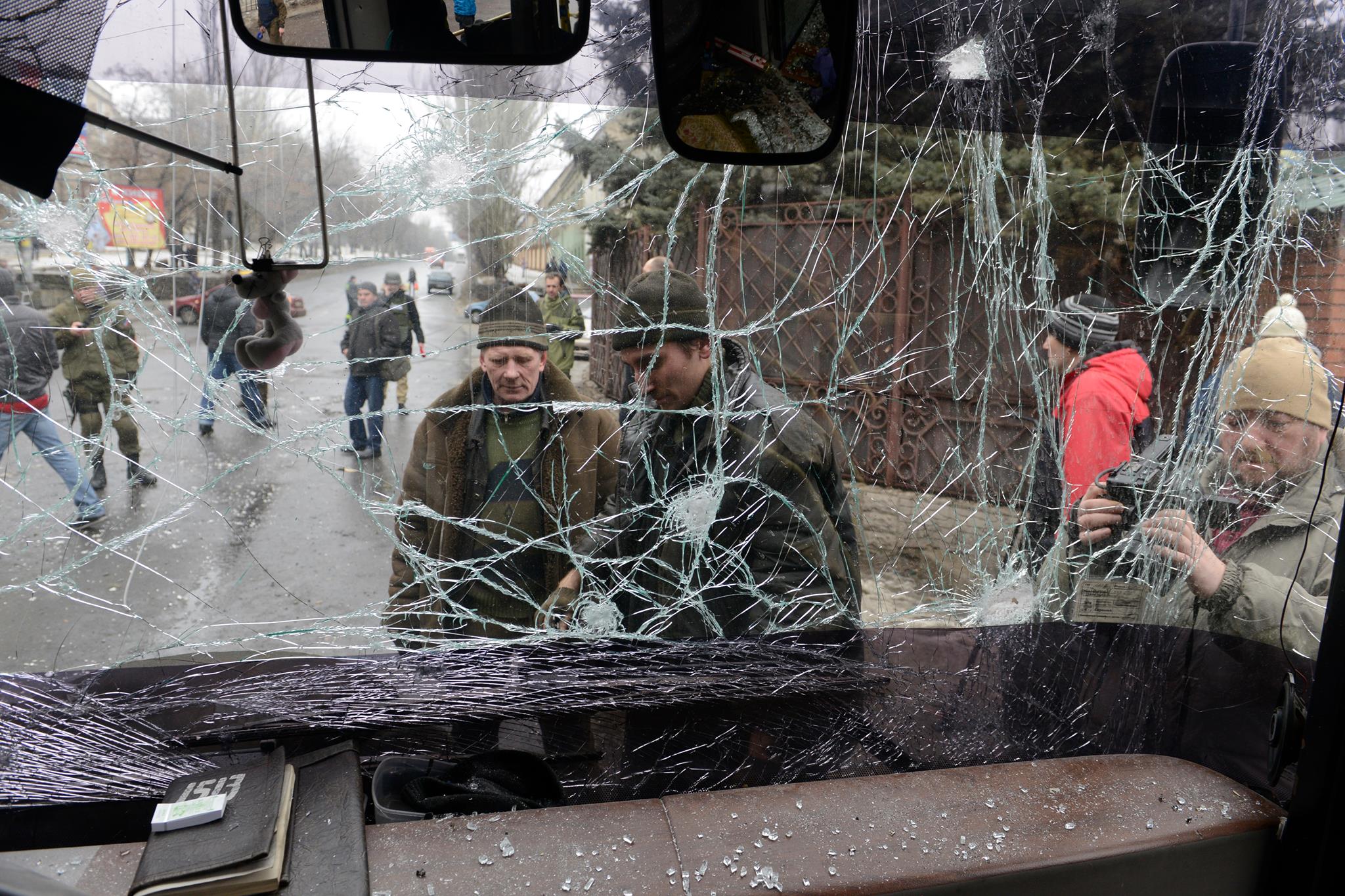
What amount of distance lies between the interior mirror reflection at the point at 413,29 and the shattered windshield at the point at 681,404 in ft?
0.11

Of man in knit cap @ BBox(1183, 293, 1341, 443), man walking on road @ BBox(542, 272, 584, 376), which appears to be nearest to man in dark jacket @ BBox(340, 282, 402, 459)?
man walking on road @ BBox(542, 272, 584, 376)

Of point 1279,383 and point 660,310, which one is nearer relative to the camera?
point 660,310

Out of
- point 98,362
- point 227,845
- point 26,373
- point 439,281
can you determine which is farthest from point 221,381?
point 227,845

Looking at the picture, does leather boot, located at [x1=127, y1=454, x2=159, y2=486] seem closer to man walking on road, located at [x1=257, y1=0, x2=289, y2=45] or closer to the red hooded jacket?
man walking on road, located at [x1=257, y1=0, x2=289, y2=45]

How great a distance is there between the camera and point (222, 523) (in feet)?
5.11

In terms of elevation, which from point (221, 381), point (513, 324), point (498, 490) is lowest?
point (498, 490)

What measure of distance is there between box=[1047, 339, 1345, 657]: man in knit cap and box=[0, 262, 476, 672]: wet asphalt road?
1541 mm

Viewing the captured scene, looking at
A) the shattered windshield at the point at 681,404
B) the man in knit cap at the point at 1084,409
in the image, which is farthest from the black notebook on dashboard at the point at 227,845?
the man in knit cap at the point at 1084,409

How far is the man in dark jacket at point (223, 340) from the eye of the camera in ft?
4.94

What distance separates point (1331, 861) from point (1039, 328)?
1176mm

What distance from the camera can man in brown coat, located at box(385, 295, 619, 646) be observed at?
163cm

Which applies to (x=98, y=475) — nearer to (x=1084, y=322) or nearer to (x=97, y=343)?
(x=97, y=343)

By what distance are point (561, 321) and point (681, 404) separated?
0.30 meters

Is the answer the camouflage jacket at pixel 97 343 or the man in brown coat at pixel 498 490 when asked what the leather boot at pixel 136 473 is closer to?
the camouflage jacket at pixel 97 343
